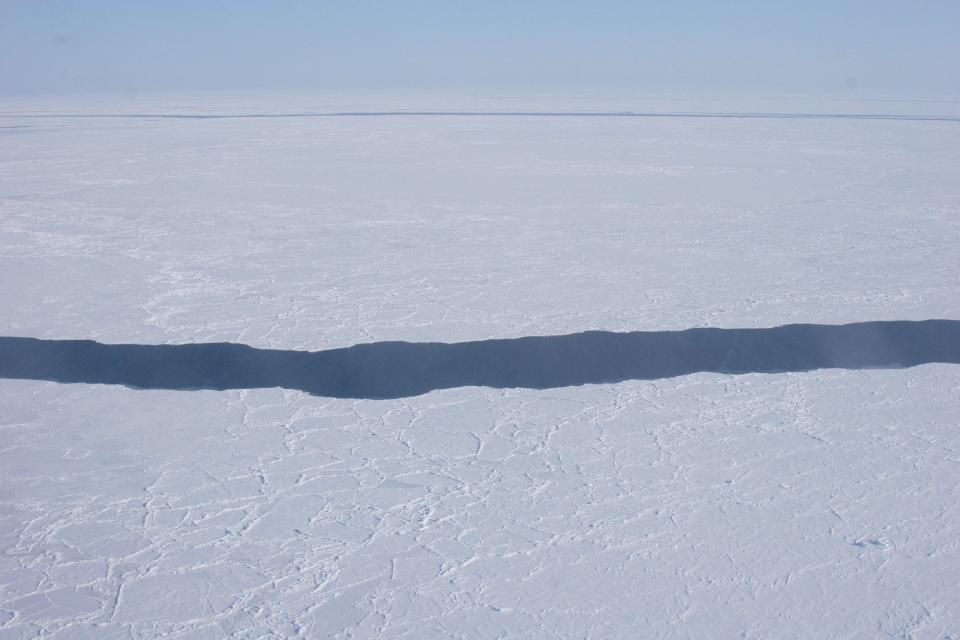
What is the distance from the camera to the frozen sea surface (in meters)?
2.53

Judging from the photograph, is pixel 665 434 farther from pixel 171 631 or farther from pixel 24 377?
pixel 24 377

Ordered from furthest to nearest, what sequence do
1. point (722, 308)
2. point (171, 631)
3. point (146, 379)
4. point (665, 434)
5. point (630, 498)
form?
point (722, 308) < point (146, 379) < point (665, 434) < point (630, 498) < point (171, 631)

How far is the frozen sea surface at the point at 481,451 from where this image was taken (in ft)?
8.29

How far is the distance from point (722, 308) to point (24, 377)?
12.2ft

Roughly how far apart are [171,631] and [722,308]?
12.4 feet

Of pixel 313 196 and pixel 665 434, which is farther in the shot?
pixel 313 196

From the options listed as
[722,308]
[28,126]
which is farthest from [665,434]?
[28,126]

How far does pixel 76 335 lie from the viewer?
4.86m

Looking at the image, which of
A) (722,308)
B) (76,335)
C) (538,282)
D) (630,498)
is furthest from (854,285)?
(76,335)

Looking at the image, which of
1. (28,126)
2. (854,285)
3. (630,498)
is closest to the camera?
(630,498)

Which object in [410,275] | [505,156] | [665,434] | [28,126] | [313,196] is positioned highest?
[665,434]

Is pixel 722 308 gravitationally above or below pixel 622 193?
above

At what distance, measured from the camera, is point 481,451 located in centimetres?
351

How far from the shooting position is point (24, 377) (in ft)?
14.1
